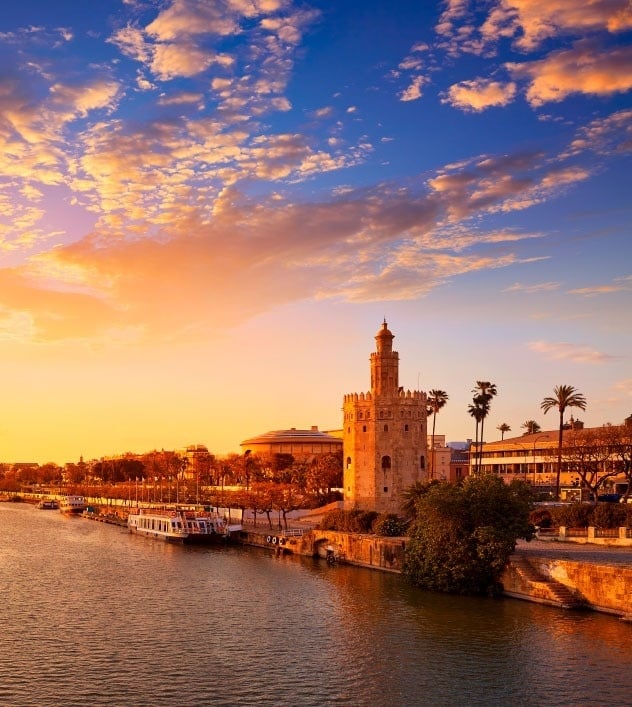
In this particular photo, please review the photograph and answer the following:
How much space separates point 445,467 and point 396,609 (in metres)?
107

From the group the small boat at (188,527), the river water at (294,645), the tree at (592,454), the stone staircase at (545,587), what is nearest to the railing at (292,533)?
the small boat at (188,527)

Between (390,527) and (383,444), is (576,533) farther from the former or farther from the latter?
(383,444)

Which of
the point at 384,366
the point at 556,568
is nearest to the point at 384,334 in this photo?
the point at 384,366

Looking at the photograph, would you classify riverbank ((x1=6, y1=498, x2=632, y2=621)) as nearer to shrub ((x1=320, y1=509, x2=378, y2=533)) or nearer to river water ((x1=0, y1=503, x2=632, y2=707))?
river water ((x1=0, y1=503, x2=632, y2=707))

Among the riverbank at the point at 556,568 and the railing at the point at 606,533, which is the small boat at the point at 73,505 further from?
the railing at the point at 606,533

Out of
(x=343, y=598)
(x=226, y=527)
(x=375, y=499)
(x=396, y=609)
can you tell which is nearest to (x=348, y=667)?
(x=396, y=609)

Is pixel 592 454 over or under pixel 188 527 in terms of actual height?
over

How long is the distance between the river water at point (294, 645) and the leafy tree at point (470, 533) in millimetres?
1744

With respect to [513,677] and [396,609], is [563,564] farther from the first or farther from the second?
[513,677]

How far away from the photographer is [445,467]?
154 metres

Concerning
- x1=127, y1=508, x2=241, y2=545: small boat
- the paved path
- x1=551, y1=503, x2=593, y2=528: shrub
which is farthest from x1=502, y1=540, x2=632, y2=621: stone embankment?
x1=127, y1=508, x2=241, y2=545: small boat

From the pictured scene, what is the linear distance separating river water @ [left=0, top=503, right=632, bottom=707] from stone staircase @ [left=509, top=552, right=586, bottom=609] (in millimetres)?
925

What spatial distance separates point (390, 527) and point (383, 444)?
21724mm

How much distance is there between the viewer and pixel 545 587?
47.8 meters
